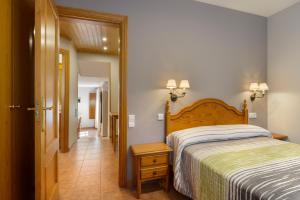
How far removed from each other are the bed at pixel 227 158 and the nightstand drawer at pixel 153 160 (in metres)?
0.15

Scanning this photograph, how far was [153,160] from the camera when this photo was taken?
6.84 ft

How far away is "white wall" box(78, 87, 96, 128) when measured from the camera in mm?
9547

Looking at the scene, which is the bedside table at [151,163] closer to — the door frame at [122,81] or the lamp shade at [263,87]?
the door frame at [122,81]

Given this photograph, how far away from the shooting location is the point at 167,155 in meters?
2.15

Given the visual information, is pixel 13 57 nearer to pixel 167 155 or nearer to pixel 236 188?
pixel 167 155

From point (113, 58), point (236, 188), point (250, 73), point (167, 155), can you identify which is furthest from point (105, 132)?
point (236, 188)

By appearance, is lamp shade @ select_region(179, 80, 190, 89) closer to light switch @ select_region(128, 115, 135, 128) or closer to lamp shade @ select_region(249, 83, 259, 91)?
light switch @ select_region(128, 115, 135, 128)

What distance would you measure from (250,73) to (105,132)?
4686 mm

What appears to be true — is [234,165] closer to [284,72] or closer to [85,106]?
[284,72]

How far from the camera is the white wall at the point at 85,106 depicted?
955cm

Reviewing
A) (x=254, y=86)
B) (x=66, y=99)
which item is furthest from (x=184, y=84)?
(x=66, y=99)

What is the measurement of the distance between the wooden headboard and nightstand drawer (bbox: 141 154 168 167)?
1.34 ft

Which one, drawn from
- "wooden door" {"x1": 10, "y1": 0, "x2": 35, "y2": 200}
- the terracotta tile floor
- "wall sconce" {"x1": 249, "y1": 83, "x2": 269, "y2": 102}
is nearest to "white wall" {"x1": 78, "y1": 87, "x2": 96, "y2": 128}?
the terracotta tile floor

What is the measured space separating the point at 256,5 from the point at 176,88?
6.39 ft
